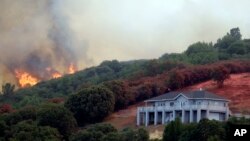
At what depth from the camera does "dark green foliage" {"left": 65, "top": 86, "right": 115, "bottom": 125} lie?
106812 mm

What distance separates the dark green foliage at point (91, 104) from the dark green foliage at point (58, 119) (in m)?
5.36

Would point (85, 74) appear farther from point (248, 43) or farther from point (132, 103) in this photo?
A: point (132, 103)

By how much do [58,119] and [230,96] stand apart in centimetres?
2808

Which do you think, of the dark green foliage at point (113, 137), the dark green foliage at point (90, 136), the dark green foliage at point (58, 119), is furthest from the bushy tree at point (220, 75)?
the dark green foliage at point (113, 137)

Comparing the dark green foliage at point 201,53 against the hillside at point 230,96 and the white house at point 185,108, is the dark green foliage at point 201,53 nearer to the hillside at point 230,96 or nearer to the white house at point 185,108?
the hillside at point 230,96

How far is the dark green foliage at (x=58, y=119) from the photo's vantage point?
98.1 meters

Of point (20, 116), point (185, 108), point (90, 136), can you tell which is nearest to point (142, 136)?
point (90, 136)

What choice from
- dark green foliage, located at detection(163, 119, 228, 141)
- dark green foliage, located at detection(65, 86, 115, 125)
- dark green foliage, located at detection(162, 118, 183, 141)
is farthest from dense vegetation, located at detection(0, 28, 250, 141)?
dark green foliage, located at detection(163, 119, 228, 141)

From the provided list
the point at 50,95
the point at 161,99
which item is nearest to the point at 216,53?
the point at 50,95

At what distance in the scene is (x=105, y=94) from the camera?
108m

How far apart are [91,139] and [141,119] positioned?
20.0 m

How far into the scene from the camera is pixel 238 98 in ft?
352

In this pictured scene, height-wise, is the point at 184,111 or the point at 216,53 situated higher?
the point at 216,53

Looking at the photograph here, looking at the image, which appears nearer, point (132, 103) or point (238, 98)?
point (238, 98)
